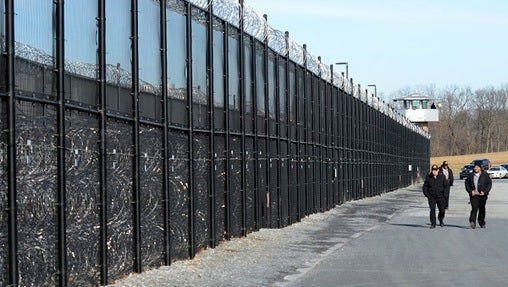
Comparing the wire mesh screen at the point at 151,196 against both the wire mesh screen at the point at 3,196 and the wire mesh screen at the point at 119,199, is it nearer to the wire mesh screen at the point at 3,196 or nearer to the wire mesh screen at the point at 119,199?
the wire mesh screen at the point at 119,199

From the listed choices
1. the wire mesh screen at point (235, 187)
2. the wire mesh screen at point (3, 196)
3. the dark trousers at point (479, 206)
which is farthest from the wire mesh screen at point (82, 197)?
the dark trousers at point (479, 206)

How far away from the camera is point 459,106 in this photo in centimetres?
17362

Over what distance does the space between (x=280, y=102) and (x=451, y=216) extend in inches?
301

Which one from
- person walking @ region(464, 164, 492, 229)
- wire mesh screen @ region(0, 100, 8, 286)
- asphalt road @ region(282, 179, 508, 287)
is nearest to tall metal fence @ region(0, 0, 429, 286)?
wire mesh screen @ region(0, 100, 8, 286)

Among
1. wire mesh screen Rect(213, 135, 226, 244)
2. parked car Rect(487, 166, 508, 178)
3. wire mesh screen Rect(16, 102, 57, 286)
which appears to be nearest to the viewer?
wire mesh screen Rect(16, 102, 57, 286)

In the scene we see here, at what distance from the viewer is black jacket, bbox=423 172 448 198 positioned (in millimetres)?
24938

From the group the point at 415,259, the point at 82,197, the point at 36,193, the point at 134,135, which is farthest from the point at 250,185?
the point at 36,193

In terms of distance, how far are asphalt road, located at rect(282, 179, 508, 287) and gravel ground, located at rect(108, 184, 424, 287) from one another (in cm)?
27

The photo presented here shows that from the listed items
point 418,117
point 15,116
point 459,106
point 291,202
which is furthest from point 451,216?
point 459,106

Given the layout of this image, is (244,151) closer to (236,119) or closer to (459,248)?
(236,119)

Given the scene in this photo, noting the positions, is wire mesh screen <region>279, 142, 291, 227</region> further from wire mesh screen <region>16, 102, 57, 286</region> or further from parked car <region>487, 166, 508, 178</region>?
parked car <region>487, 166, 508, 178</region>

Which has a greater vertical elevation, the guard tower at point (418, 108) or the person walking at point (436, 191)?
the guard tower at point (418, 108)

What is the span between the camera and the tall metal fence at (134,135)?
9.77 m

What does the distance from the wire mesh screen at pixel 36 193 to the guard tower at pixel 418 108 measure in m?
98.1
